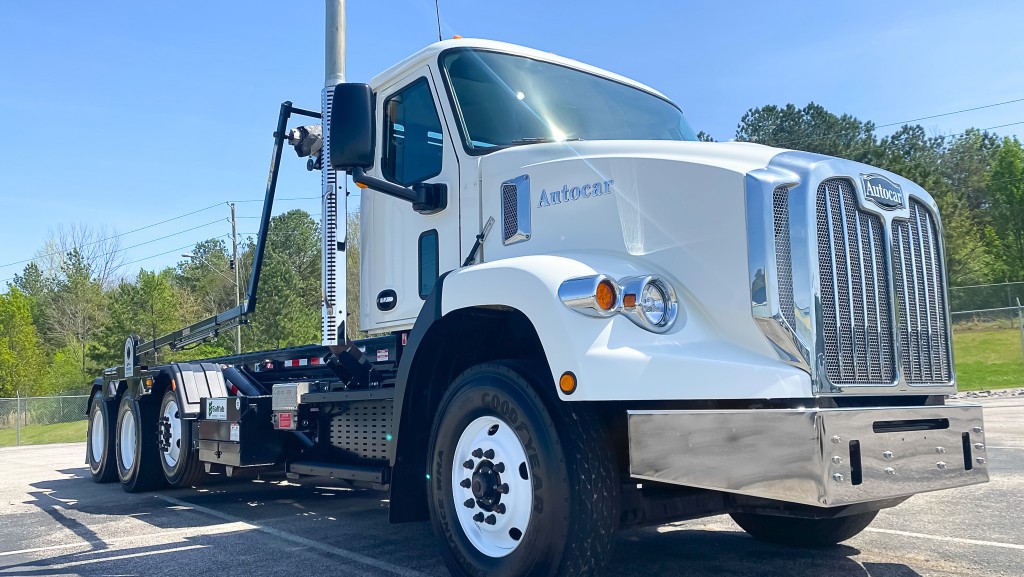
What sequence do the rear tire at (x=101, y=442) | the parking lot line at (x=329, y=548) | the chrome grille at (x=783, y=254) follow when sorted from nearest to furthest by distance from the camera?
the chrome grille at (x=783, y=254), the parking lot line at (x=329, y=548), the rear tire at (x=101, y=442)

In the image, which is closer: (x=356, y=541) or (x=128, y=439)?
(x=356, y=541)

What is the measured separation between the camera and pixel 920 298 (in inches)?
156

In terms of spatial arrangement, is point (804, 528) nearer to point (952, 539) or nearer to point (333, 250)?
point (952, 539)

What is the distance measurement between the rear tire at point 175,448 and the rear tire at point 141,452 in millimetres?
94

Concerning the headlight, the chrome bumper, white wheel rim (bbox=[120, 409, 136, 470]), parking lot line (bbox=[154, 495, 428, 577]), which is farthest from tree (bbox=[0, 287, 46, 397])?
the chrome bumper

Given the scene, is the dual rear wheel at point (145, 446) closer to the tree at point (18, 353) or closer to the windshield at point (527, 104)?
the windshield at point (527, 104)

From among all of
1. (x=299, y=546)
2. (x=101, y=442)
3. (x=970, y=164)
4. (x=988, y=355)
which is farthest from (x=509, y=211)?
(x=970, y=164)

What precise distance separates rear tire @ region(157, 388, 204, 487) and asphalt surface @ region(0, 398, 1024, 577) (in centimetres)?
23

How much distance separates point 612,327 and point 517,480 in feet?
2.84

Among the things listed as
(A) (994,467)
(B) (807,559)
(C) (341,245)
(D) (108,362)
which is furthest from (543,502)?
(D) (108,362)

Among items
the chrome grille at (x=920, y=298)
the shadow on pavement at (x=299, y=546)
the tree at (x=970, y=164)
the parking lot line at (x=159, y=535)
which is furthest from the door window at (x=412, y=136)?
the tree at (x=970, y=164)

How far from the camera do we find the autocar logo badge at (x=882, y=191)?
374cm

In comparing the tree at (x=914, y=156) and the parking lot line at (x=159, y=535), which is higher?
the tree at (x=914, y=156)

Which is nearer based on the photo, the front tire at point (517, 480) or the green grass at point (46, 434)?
the front tire at point (517, 480)
